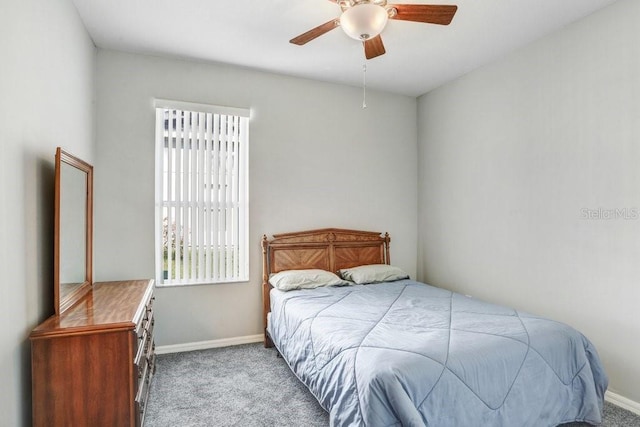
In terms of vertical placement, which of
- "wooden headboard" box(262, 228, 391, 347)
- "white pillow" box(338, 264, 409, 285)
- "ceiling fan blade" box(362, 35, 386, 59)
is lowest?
"white pillow" box(338, 264, 409, 285)

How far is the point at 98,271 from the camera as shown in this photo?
10.5ft

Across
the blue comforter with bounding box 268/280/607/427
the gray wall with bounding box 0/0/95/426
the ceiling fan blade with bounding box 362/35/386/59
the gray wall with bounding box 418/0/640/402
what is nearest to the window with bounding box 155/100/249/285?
the gray wall with bounding box 0/0/95/426

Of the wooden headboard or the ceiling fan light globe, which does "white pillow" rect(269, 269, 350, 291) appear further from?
the ceiling fan light globe

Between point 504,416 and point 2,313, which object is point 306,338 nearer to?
point 504,416

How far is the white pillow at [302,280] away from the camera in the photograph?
11.0ft

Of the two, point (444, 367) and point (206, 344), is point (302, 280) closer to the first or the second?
point (206, 344)

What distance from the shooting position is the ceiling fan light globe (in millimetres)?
2031

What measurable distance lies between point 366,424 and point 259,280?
2.30m

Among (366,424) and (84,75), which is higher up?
(84,75)

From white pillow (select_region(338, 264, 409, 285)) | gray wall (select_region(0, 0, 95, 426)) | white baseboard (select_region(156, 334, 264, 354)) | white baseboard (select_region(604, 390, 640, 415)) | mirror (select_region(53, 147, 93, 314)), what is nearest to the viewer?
gray wall (select_region(0, 0, 95, 426))

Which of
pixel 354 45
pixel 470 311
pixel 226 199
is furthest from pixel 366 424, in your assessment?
pixel 354 45

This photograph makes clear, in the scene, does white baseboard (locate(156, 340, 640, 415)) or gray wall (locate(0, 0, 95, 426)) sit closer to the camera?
gray wall (locate(0, 0, 95, 426))

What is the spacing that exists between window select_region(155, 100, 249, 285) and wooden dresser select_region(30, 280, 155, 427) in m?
1.59

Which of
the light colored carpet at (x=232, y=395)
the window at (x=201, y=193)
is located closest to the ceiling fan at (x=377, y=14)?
the window at (x=201, y=193)
